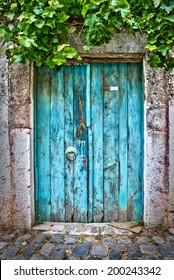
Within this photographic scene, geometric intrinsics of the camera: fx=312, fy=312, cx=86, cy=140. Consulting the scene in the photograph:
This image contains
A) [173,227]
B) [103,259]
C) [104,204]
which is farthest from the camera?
[104,204]

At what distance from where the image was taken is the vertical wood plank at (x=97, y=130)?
3555 millimetres

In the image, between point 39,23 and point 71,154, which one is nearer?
point 39,23

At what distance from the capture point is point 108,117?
357 centimetres

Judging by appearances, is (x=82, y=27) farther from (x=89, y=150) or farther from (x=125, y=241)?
(x=125, y=241)

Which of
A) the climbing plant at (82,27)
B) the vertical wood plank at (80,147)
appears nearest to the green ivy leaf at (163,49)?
the climbing plant at (82,27)

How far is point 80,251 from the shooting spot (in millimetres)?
3002

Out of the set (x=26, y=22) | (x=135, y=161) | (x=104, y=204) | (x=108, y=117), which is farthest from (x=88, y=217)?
(x=26, y=22)

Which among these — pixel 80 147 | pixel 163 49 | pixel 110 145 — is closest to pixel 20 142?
pixel 80 147

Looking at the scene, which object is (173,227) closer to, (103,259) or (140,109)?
(103,259)

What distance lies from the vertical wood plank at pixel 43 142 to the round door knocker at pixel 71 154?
0.22 metres

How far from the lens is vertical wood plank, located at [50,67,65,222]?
3559 millimetres

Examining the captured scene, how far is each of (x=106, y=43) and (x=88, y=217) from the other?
6.48ft

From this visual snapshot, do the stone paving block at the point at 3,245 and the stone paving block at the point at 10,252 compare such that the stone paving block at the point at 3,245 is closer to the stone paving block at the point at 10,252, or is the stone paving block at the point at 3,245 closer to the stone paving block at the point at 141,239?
the stone paving block at the point at 10,252

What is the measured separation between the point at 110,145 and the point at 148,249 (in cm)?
120
